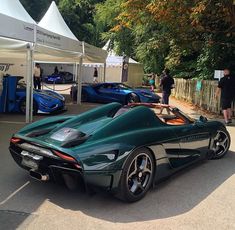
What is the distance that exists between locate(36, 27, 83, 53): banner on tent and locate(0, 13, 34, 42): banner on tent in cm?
46

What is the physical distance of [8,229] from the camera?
3826 mm

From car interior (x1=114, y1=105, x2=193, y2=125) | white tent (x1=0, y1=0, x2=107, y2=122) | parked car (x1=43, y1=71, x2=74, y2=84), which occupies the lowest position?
parked car (x1=43, y1=71, x2=74, y2=84)

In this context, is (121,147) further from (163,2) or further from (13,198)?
(163,2)

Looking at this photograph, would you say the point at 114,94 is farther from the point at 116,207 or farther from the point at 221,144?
the point at 116,207

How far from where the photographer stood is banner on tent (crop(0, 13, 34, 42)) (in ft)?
28.2

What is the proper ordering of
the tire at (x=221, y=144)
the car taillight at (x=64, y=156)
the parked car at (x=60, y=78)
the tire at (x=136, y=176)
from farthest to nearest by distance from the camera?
the parked car at (x=60, y=78) → the tire at (x=221, y=144) → the tire at (x=136, y=176) → the car taillight at (x=64, y=156)

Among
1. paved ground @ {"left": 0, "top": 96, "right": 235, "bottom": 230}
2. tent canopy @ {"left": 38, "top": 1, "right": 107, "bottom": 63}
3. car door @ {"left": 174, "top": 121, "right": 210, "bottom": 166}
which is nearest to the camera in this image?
paved ground @ {"left": 0, "top": 96, "right": 235, "bottom": 230}

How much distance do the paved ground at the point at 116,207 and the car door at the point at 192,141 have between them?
1.20 feet

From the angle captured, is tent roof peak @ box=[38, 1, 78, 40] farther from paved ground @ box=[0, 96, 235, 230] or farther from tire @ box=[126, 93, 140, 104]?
paved ground @ box=[0, 96, 235, 230]

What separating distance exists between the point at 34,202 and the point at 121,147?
126 cm

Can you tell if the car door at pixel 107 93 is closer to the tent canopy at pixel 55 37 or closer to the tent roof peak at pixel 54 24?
the tent roof peak at pixel 54 24

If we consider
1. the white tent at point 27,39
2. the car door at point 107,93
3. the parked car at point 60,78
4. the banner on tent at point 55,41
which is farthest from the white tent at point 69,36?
the parked car at point 60,78

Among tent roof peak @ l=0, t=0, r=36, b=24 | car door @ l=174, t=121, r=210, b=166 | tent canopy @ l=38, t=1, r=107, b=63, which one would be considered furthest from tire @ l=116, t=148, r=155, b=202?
tent canopy @ l=38, t=1, r=107, b=63

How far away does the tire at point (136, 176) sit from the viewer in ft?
14.9
